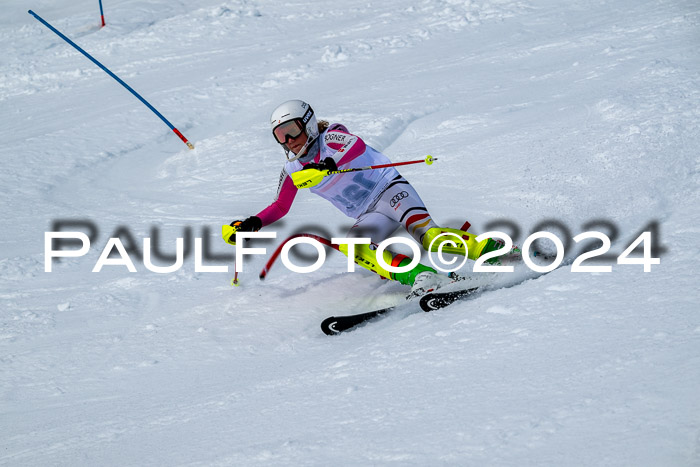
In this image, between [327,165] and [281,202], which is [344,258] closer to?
[281,202]

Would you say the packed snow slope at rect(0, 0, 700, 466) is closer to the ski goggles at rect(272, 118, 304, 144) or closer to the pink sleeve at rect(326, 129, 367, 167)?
the pink sleeve at rect(326, 129, 367, 167)

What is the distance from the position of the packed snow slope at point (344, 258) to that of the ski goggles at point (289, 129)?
1.19 m

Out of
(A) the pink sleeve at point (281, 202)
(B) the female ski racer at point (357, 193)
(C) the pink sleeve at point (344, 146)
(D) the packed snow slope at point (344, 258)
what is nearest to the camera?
(D) the packed snow slope at point (344, 258)

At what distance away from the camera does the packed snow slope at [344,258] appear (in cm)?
314

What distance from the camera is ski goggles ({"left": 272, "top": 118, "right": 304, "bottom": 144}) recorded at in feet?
15.9

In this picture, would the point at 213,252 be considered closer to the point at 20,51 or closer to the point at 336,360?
the point at 336,360

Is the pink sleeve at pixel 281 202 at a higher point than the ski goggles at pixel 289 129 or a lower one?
lower

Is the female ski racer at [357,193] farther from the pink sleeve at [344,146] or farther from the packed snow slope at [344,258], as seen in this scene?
the packed snow slope at [344,258]

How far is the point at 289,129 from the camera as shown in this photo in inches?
192

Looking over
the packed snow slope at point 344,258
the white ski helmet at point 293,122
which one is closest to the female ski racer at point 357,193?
the white ski helmet at point 293,122

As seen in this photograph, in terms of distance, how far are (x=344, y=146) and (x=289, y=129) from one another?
402 mm

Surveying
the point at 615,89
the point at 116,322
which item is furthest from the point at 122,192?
the point at 615,89

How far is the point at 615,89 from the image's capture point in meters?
7.98

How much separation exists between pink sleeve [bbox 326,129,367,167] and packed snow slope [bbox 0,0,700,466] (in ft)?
3.16
